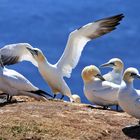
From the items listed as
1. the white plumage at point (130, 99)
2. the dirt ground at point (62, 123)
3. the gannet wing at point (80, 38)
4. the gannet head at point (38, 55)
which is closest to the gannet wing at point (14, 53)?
the gannet head at point (38, 55)

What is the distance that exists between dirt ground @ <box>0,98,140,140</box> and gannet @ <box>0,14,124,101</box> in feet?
12.4

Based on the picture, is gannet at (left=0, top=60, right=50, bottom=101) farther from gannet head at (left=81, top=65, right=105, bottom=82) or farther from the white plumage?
the white plumage

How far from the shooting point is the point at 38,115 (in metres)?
12.0

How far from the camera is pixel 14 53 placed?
1772 centimetres

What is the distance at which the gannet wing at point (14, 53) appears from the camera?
17.6 m

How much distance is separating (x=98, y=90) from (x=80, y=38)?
3585 millimetres

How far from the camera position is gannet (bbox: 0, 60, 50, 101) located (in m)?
14.5

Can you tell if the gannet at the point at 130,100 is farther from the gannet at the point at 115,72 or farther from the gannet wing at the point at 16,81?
the gannet at the point at 115,72

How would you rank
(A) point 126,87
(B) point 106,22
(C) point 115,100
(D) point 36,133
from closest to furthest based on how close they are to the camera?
(D) point 36,133 → (A) point 126,87 → (C) point 115,100 → (B) point 106,22

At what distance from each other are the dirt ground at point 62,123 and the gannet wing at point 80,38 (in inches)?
164

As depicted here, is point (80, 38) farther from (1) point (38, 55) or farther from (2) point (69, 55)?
(1) point (38, 55)

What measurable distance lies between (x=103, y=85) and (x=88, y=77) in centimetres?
33

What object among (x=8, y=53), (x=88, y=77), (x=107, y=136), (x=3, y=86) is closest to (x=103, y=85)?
(x=88, y=77)

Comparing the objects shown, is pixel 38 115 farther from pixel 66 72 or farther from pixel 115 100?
pixel 66 72
